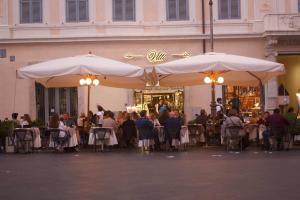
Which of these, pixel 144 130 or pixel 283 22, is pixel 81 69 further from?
pixel 283 22

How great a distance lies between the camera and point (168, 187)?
12258mm

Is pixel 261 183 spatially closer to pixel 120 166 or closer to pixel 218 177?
pixel 218 177

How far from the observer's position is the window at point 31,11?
102 ft

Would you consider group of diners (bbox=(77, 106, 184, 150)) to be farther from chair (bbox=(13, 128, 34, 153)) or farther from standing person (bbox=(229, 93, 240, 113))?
standing person (bbox=(229, 93, 240, 113))

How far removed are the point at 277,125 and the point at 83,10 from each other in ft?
43.0

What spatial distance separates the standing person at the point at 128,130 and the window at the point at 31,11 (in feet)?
32.0

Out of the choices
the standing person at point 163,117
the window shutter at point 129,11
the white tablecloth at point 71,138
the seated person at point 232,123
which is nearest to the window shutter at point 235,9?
the window shutter at point 129,11

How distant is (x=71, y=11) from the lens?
31.1 meters

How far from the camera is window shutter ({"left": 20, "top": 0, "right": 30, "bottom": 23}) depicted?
102ft

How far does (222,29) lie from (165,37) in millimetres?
2683

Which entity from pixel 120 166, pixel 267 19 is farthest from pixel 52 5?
pixel 120 166

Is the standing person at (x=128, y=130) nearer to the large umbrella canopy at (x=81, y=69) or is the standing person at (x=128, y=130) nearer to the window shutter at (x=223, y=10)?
the large umbrella canopy at (x=81, y=69)

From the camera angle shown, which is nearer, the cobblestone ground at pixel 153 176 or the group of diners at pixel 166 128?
the cobblestone ground at pixel 153 176

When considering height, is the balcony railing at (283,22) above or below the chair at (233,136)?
above
